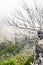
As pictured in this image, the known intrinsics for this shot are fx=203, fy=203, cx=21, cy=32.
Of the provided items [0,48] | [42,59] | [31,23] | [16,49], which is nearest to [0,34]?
[0,48]

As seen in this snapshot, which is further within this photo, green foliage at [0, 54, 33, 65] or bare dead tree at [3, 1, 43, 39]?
bare dead tree at [3, 1, 43, 39]

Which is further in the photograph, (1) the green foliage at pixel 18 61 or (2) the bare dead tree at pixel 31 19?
(2) the bare dead tree at pixel 31 19

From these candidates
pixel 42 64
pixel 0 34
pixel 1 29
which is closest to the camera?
pixel 42 64

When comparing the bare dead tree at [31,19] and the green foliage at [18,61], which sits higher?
the bare dead tree at [31,19]

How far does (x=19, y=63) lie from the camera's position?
1466 centimetres

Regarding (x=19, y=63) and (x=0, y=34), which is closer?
(x=19, y=63)

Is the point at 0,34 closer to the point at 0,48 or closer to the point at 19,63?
the point at 0,48

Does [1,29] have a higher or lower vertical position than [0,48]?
lower

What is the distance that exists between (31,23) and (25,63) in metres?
6.65

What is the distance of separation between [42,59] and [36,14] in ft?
36.5

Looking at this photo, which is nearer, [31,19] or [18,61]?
[18,61]

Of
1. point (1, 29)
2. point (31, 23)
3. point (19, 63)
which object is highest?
point (31, 23)

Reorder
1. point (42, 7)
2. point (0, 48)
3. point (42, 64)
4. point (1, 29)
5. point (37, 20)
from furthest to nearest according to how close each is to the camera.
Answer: point (1, 29), point (0, 48), point (42, 7), point (37, 20), point (42, 64)

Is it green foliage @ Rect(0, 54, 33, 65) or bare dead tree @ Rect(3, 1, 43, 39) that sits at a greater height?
bare dead tree @ Rect(3, 1, 43, 39)
